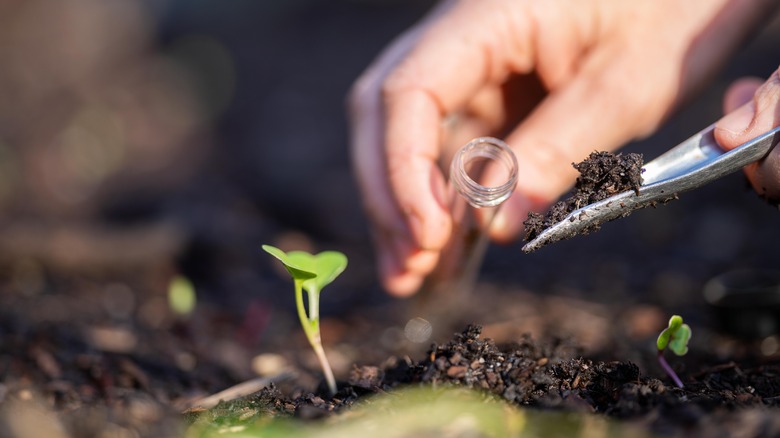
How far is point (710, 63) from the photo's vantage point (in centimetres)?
225

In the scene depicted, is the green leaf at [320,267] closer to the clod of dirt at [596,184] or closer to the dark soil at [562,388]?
the dark soil at [562,388]

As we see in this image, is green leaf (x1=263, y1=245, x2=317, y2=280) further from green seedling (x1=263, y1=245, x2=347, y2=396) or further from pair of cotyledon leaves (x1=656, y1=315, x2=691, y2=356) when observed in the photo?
pair of cotyledon leaves (x1=656, y1=315, x2=691, y2=356)

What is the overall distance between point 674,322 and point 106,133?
4984mm

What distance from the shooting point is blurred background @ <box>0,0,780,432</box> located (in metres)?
2.69

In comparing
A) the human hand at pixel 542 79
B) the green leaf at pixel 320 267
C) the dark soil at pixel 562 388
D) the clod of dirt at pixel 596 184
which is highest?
the human hand at pixel 542 79

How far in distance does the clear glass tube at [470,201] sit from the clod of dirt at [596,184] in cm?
22

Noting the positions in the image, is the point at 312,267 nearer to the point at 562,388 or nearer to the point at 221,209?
the point at 562,388

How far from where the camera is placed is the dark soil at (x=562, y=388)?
3.68 ft

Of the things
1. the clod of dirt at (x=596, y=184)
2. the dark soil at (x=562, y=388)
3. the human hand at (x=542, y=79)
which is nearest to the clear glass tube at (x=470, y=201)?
the human hand at (x=542, y=79)

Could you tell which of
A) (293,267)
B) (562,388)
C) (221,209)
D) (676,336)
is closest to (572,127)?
(676,336)

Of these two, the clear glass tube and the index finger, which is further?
the index finger

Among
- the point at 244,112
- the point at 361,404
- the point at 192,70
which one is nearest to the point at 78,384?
the point at 361,404

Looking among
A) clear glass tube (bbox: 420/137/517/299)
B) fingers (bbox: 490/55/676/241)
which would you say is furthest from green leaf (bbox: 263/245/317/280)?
fingers (bbox: 490/55/676/241)

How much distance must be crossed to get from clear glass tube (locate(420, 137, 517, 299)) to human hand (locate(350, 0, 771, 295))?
0.07 metres
